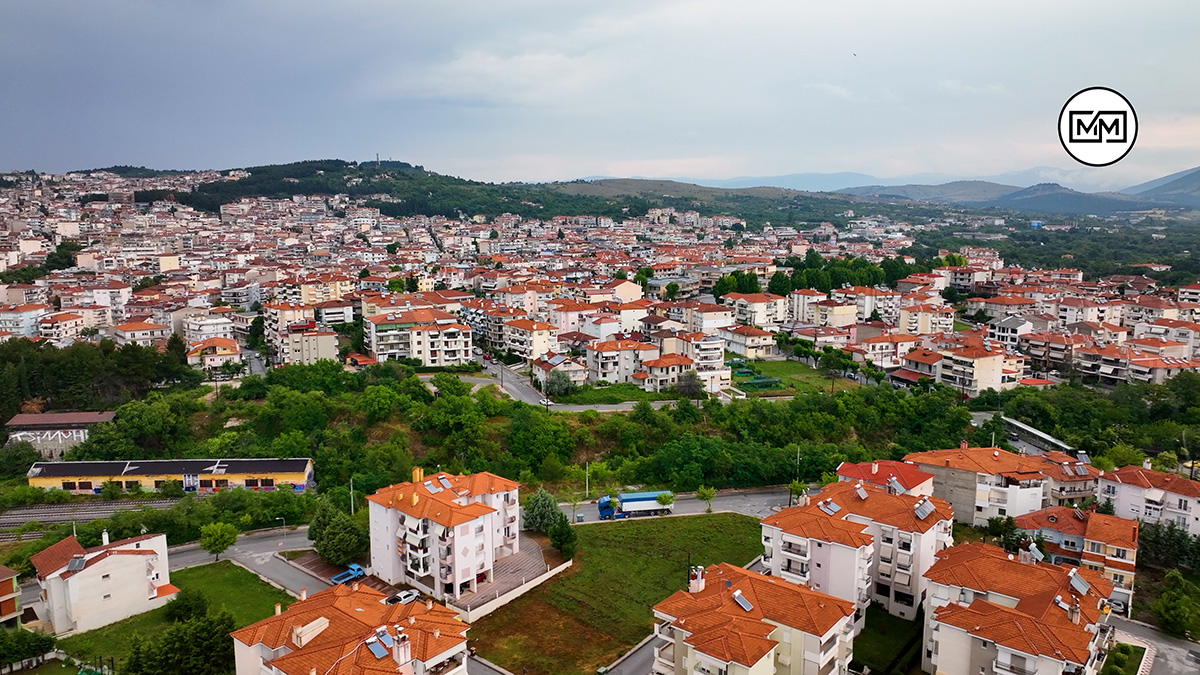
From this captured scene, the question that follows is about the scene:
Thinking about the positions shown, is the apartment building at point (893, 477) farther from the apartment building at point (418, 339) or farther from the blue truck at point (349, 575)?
the apartment building at point (418, 339)

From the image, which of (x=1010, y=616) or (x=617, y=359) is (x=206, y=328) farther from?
(x=1010, y=616)

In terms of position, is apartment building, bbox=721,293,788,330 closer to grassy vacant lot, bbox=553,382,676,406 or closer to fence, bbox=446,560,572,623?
grassy vacant lot, bbox=553,382,676,406

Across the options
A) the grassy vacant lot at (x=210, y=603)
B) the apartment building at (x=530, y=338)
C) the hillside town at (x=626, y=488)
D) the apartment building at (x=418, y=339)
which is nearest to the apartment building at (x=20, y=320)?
the hillside town at (x=626, y=488)

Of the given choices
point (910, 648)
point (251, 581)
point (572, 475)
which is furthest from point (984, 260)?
point (251, 581)

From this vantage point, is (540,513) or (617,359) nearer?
(540,513)

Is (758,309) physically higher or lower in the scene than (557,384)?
higher

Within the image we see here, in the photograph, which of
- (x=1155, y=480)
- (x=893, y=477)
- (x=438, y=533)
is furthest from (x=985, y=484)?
(x=438, y=533)

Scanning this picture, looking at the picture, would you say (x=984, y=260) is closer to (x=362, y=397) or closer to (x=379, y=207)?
(x=362, y=397)
